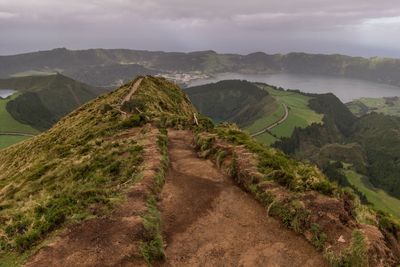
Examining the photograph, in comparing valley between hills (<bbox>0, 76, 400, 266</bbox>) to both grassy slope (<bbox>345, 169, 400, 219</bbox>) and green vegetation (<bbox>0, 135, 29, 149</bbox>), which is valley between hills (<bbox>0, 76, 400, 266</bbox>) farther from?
green vegetation (<bbox>0, 135, 29, 149</bbox>)

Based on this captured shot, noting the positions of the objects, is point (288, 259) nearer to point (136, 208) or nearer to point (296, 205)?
point (296, 205)

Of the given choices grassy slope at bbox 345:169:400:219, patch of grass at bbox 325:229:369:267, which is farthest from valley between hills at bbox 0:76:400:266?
grassy slope at bbox 345:169:400:219

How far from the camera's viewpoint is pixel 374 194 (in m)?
149

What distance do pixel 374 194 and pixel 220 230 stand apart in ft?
475

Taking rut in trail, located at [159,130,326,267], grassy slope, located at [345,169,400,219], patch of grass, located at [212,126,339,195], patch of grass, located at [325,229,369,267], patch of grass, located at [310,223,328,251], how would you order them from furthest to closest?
grassy slope, located at [345,169,400,219], patch of grass, located at [212,126,339,195], patch of grass, located at [310,223,328,251], rut in trail, located at [159,130,326,267], patch of grass, located at [325,229,369,267]

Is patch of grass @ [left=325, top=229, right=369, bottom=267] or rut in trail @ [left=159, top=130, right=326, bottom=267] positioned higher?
patch of grass @ [left=325, top=229, right=369, bottom=267]

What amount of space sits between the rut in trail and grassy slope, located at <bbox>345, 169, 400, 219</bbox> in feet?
389

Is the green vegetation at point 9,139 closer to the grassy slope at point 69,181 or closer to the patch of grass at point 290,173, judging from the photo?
the grassy slope at point 69,181

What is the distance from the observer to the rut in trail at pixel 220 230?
18656mm

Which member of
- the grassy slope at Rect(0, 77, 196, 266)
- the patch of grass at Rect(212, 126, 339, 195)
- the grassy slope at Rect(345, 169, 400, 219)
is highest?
the patch of grass at Rect(212, 126, 339, 195)

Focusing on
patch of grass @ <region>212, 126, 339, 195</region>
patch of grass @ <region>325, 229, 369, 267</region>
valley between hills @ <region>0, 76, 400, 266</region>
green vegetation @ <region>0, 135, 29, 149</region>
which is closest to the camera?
patch of grass @ <region>325, 229, 369, 267</region>

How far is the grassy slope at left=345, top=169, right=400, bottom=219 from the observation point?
13460 centimetres

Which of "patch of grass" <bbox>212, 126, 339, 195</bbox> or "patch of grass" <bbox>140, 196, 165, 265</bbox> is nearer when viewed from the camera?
"patch of grass" <bbox>140, 196, 165, 265</bbox>

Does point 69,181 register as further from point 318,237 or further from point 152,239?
point 318,237
